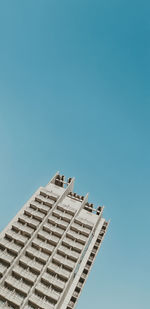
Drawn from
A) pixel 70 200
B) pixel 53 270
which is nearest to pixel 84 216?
pixel 70 200

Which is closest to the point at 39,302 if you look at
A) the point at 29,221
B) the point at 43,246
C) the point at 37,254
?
the point at 37,254

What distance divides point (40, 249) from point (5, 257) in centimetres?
756

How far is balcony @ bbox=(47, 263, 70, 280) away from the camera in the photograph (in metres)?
46.4

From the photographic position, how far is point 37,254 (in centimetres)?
4928

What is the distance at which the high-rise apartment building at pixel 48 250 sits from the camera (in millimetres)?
43531

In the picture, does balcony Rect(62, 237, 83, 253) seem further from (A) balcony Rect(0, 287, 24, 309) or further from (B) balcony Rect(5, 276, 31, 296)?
(A) balcony Rect(0, 287, 24, 309)

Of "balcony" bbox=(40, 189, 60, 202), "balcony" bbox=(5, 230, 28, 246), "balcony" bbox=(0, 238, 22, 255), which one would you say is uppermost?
"balcony" bbox=(40, 189, 60, 202)

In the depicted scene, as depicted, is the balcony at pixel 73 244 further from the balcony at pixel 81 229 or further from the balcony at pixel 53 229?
the balcony at pixel 81 229

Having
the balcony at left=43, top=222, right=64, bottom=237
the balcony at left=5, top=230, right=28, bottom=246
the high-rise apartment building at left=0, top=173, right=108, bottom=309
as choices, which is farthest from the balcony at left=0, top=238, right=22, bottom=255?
the balcony at left=43, top=222, right=64, bottom=237

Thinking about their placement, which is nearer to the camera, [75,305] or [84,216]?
[75,305]

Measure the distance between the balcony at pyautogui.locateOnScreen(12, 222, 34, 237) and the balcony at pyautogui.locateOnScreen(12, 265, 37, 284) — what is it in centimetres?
763

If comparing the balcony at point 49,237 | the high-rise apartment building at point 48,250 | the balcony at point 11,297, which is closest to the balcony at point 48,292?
the high-rise apartment building at point 48,250

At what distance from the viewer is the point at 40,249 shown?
166 feet

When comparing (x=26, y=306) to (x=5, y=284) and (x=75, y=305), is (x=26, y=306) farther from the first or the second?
(x=75, y=305)
